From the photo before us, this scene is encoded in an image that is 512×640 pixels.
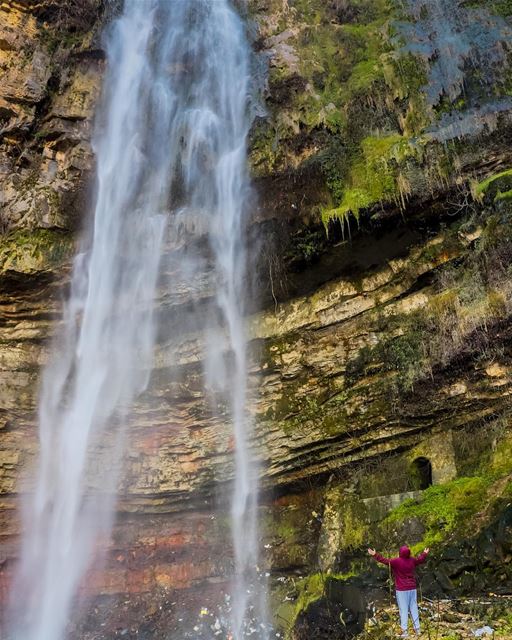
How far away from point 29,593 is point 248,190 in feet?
31.4

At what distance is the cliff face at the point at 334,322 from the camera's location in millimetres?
9398

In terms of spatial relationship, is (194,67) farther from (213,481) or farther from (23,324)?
(213,481)

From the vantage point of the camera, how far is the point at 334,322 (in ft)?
35.2

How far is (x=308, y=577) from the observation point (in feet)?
30.2

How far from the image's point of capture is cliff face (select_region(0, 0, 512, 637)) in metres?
9.40

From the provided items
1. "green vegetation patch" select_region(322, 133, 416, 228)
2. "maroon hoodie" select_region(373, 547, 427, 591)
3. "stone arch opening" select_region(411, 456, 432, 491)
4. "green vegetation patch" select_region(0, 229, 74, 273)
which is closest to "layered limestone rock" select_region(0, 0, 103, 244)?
"green vegetation patch" select_region(0, 229, 74, 273)

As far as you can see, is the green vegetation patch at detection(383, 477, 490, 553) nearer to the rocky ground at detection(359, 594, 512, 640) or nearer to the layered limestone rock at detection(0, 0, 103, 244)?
the rocky ground at detection(359, 594, 512, 640)

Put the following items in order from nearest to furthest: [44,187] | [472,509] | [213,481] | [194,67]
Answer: [472,509] → [213,481] → [44,187] → [194,67]

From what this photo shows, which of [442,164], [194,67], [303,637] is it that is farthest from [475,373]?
[194,67]

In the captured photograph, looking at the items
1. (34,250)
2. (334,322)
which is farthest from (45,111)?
(334,322)

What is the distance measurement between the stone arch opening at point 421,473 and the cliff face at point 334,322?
0.05 m

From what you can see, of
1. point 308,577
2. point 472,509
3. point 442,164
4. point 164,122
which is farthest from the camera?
point 164,122

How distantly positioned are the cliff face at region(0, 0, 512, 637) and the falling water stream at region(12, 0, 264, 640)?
13.6 inches

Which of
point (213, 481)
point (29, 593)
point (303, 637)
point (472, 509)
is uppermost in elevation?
point (213, 481)
